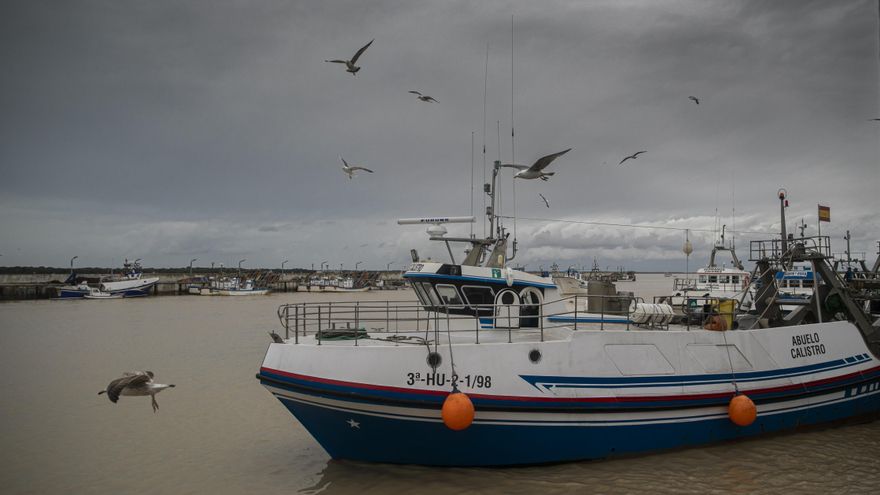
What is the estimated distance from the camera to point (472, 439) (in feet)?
23.5

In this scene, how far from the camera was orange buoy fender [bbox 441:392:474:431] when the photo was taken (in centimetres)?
655

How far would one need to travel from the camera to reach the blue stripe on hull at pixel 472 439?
7.12 meters

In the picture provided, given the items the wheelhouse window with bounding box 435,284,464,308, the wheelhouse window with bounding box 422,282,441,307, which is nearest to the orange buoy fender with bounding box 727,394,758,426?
the wheelhouse window with bounding box 435,284,464,308

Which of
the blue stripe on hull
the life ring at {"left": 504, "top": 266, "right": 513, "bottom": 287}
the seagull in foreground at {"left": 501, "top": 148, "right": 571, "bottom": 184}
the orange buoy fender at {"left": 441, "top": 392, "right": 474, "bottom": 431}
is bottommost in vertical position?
the blue stripe on hull

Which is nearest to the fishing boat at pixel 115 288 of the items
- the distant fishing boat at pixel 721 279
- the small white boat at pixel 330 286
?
the small white boat at pixel 330 286

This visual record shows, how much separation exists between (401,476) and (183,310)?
124ft

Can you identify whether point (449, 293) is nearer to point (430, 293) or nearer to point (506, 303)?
point (430, 293)

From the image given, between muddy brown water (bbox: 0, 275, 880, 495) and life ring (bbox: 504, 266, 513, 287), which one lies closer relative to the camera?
muddy brown water (bbox: 0, 275, 880, 495)

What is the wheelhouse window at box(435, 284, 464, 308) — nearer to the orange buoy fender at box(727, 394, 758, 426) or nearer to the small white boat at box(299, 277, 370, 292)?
the orange buoy fender at box(727, 394, 758, 426)

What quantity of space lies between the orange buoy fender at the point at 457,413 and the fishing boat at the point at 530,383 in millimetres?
15

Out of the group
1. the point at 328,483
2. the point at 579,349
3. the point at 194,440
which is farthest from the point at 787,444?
the point at 194,440

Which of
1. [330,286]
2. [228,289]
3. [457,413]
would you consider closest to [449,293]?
[457,413]

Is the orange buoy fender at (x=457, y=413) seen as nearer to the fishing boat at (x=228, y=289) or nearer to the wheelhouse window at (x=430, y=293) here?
the wheelhouse window at (x=430, y=293)

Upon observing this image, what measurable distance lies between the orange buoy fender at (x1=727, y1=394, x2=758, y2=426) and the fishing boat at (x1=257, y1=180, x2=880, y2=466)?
18 millimetres
